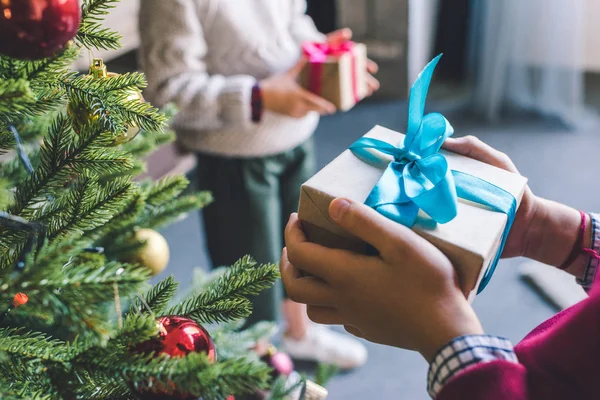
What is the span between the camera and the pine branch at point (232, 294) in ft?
1.79

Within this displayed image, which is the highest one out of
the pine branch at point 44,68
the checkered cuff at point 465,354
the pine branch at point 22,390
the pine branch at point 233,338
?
the pine branch at point 44,68

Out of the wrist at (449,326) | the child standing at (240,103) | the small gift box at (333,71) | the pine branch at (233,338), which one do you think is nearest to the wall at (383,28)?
the child standing at (240,103)

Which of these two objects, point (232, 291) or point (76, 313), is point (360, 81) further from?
point (76, 313)

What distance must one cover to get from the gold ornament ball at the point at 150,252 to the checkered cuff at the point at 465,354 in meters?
0.42

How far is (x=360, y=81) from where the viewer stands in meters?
1.28

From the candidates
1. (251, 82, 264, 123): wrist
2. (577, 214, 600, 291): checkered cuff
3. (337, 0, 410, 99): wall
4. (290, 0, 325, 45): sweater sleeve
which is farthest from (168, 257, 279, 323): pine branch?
(337, 0, 410, 99): wall

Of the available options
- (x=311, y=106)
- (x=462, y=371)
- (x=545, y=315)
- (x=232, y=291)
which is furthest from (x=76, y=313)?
(x=545, y=315)

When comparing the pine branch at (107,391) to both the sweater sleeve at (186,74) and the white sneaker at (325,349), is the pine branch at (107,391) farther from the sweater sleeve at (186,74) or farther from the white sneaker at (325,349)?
the white sneaker at (325,349)

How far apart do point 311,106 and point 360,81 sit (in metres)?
0.17

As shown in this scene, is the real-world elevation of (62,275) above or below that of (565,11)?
above

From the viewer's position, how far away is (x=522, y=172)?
2.36m

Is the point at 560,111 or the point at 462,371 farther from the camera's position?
the point at 560,111

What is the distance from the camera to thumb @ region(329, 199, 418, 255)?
47 cm

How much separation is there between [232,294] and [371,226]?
6.5 inches
